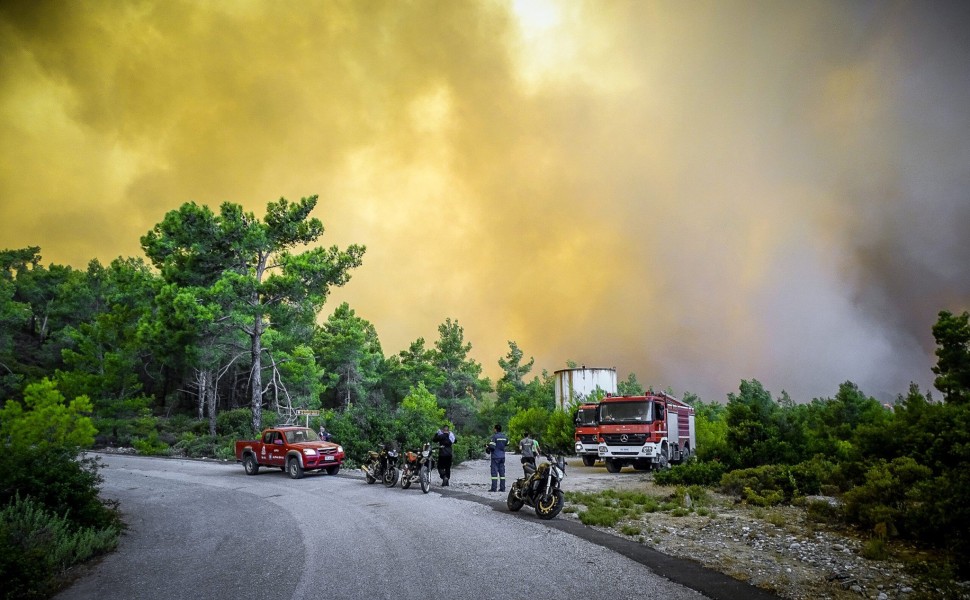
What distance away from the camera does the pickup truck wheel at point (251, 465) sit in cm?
2093

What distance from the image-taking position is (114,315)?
40.2m

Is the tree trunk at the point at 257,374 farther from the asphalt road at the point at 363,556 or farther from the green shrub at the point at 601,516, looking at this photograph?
the green shrub at the point at 601,516

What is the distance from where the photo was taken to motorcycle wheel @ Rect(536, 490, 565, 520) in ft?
36.3

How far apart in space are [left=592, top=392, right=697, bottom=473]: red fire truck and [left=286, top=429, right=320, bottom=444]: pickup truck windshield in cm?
1200

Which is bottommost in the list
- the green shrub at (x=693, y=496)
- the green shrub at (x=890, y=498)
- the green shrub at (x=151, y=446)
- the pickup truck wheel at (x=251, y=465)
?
the green shrub at (x=151, y=446)

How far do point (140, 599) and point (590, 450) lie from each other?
21.2m

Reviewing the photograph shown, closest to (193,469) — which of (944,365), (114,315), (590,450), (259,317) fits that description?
(259,317)

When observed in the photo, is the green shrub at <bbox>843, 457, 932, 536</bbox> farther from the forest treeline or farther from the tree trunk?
the tree trunk

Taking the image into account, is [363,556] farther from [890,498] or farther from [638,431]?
[638,431]

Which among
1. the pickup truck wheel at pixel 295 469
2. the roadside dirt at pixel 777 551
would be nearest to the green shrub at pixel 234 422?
the pickup truck wheel at pixel 295 469

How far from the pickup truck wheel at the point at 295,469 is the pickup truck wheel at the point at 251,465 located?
7.24 feet

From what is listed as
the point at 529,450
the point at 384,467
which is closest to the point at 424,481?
the point at 384,467

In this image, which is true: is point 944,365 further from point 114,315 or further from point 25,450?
point 114,315

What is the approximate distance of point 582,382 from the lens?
48.9 metres
